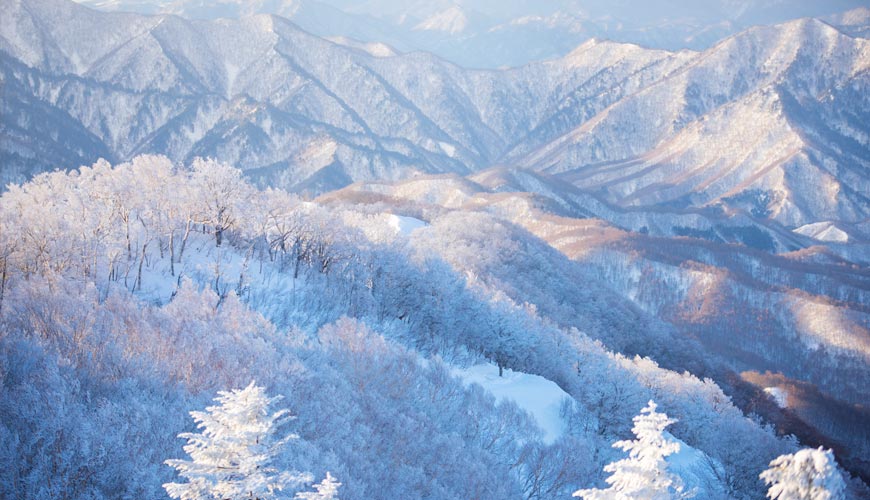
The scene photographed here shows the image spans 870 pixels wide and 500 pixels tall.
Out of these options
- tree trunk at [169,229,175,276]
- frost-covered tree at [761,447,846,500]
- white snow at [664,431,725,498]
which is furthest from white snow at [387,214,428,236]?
frost-covered tree at [761,447,846,500]

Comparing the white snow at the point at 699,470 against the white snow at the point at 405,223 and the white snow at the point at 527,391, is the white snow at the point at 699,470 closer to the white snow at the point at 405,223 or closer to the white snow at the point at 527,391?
the white snow at the point at 527,391

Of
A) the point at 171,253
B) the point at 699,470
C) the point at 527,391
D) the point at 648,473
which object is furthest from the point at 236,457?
the point at 699,470

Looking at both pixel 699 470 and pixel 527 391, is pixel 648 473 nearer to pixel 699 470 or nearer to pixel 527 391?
pixel 527 391

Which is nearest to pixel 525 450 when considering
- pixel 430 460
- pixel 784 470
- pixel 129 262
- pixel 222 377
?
pixel 430 460

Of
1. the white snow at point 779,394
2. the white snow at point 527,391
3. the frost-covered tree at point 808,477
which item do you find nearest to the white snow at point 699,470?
the white snow at point 527,391

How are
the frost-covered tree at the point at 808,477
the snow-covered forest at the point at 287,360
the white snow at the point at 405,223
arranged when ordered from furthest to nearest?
the white snow at the point at 405,223
the snow-covered forest at the point at 287,360
the frost-covered tree at the point at 808,477

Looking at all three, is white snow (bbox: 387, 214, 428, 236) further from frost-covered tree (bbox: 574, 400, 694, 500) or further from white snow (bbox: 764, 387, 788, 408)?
frost-covered tree (bbox: 574, 400, 694, 500)
